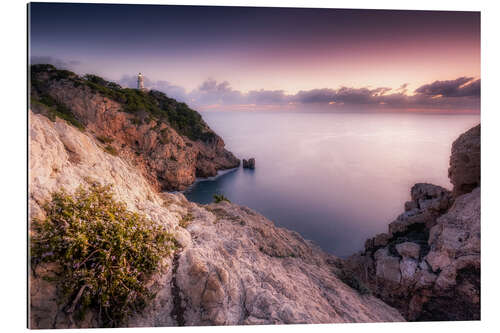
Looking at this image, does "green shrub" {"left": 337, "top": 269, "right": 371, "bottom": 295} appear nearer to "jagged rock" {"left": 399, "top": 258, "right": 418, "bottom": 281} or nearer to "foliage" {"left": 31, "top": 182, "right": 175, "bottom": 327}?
"jagged rock" {"left": 399, "top": 258, "right": 418, "bottom": 281}

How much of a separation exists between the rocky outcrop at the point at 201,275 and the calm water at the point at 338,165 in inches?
129

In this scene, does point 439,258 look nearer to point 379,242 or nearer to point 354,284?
point 354,284

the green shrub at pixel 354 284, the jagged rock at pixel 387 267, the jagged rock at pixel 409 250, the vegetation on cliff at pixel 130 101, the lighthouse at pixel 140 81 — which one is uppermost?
the vegetation on cliff at pixel 130 101

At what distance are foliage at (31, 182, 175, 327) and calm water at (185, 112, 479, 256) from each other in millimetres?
4341

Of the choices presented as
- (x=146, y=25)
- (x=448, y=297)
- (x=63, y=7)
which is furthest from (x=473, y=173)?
(x=63, y=7)

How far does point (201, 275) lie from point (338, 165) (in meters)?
7.67

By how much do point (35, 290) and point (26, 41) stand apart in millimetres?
3445

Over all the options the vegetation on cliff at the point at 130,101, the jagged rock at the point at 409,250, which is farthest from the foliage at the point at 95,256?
the vegetation on cliff at the point at 130,101

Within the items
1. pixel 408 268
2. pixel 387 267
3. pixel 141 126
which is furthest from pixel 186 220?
pixel 141 126

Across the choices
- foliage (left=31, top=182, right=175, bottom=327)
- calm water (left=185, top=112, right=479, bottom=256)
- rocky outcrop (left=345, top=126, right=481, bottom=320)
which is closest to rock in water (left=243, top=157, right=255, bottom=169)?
calm water (left=185, top=112, right=479, bottom=256)

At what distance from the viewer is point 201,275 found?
2809 millimetres

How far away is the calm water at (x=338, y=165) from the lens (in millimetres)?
5941

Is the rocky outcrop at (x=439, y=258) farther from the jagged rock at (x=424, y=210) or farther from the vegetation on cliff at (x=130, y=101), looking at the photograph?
the vegetation on cliff at (x=130, y=101)
